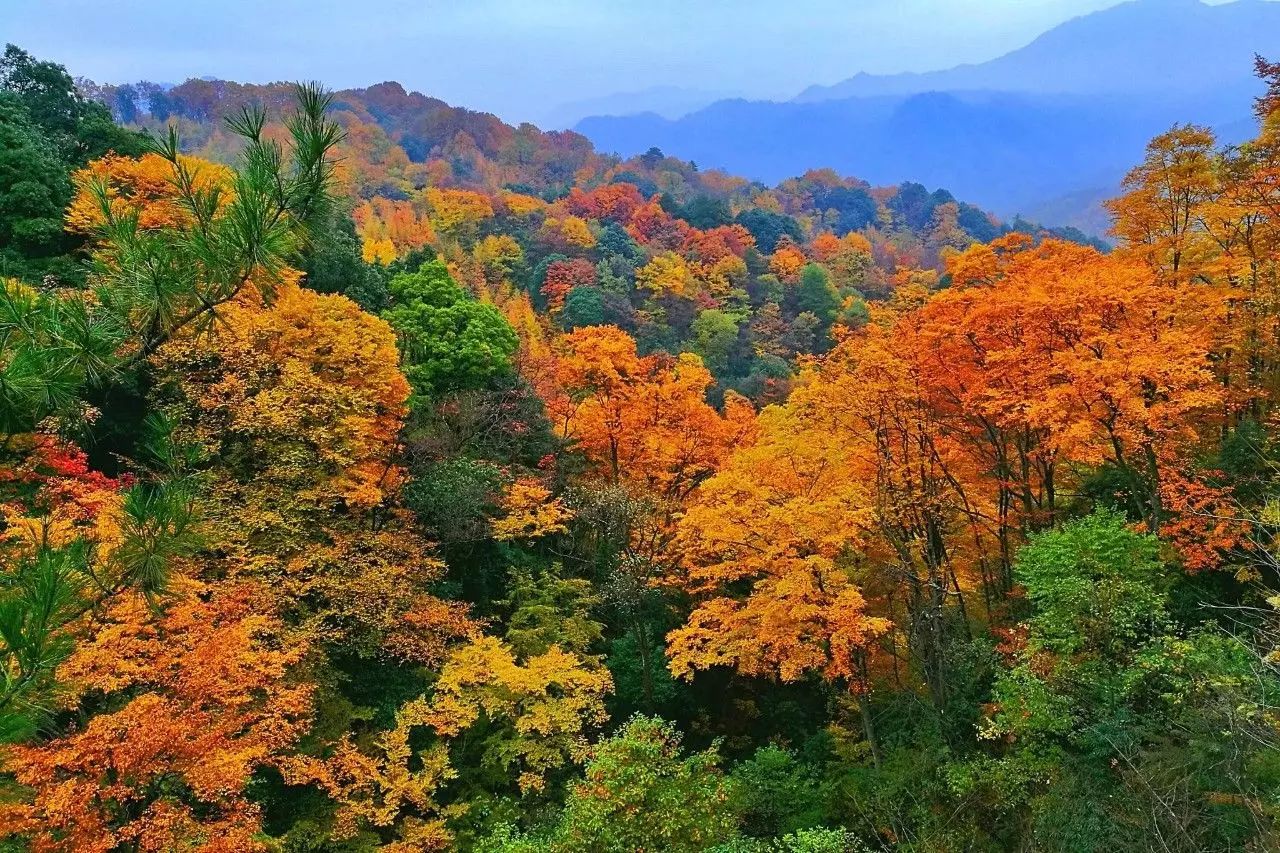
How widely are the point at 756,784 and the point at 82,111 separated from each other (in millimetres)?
27360

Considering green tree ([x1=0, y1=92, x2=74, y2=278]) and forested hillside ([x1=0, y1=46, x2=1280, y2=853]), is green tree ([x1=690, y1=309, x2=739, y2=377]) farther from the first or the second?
green tree ([x1=0, y1=92, x2=74, y2=278])

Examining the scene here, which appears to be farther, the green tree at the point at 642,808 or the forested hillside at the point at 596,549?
the green tree at the point at 642,808

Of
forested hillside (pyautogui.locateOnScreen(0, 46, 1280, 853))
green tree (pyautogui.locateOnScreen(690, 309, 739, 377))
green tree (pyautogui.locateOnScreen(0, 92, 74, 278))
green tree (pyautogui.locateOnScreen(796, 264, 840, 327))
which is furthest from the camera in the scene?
green tree (pyautogui.locateOnScreen(796, 264, 840, 327))

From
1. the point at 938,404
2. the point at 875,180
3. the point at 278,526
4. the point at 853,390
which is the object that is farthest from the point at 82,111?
the point at 875,180

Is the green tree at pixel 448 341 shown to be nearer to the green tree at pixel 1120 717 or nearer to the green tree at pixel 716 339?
the green tree at pixel 1120 717

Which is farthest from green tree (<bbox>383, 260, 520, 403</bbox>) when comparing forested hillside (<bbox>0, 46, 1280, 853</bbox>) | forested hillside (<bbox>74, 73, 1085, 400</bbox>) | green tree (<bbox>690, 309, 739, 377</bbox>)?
green tree (<bbox>690, 309, 739, 377</bbox>)

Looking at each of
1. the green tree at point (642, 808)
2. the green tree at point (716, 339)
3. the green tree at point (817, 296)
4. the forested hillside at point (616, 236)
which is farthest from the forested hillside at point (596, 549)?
the green tree at point (817, 296)

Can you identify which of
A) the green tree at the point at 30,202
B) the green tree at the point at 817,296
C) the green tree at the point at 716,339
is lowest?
the green tree at the point at 716,339

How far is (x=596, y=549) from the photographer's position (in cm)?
1748

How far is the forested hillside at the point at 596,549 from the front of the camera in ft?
13.2

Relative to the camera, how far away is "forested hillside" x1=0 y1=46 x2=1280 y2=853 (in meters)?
4.03

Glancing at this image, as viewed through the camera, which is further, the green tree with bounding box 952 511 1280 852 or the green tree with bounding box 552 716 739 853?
the green tree with bounding box 552 716 739 853

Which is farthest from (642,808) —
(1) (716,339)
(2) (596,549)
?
(1) (716,339)

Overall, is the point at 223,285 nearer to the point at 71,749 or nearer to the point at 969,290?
the point at 71,749
